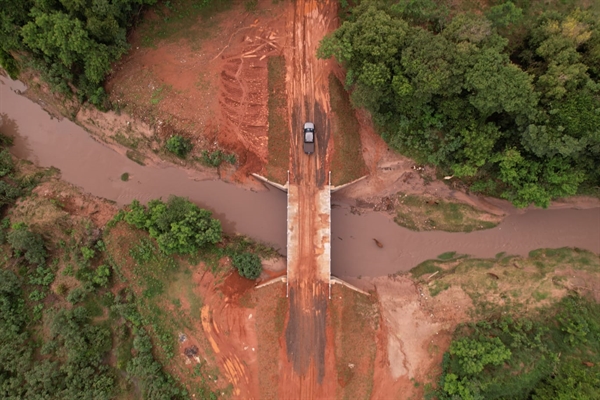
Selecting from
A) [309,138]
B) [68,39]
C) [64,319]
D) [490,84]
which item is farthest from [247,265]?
[490,84]

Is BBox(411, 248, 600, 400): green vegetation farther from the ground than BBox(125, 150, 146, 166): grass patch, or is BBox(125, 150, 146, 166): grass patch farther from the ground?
BBox(125, 150, 146, 166): grass patch

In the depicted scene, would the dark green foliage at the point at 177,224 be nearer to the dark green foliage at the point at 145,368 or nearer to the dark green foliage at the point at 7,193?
the dark green foliage at the point at 145,368

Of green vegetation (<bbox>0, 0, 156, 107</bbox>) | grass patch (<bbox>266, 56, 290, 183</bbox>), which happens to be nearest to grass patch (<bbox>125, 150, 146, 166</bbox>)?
green vegetation (<bbox>0, 0, 156, 107</bbox>)

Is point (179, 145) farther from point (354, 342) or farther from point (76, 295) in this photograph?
point (354, 342)

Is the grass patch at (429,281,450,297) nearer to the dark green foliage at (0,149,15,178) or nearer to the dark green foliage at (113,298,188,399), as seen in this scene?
the dark green foliage at (113,298,188,399)

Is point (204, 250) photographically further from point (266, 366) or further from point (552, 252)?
point (552, 252)
